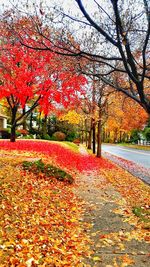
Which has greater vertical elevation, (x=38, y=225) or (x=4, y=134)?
(x=4, y=134)

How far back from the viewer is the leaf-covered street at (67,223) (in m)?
4.82

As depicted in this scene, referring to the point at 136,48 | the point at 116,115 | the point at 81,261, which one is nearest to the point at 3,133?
the point at 116,115

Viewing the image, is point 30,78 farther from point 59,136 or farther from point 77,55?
point 59,136

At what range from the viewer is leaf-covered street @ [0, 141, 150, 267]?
4824mm

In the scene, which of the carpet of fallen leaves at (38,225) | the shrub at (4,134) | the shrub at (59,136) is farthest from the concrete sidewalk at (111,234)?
the shrub at (59,136)

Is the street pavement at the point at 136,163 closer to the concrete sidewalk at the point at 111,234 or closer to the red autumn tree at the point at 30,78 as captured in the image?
the concrete sidewalk at the point at 111,234

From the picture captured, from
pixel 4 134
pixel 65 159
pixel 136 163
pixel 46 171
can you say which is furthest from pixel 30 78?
pixel 4 134

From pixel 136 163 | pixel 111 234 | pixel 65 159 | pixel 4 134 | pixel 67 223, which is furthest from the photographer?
pixel 4 134

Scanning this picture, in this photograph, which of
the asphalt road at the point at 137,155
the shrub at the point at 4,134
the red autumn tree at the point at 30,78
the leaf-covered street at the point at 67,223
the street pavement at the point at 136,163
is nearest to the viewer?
the leaf-covered street at the point at 67,223

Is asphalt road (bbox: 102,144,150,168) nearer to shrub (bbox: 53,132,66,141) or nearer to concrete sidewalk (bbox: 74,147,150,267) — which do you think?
shrub (bbox: 53,132,66,141)

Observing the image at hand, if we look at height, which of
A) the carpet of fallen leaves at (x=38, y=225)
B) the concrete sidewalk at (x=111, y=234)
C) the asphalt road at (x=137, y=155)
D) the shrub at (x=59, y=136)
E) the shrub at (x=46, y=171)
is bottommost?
the asphalt road at (x=137, y=155)

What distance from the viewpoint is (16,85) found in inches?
748

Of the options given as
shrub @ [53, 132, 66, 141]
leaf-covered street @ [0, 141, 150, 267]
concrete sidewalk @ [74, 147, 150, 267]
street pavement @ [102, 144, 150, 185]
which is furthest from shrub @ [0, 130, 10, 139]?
concrete sidewalk @ [74, 147, 150, 267]

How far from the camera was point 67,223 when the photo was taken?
664cm
